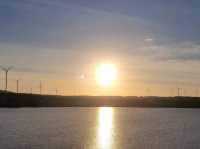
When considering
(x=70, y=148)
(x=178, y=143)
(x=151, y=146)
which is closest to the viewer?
(x=70, y=148)

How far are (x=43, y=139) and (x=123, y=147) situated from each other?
2033 centimetres

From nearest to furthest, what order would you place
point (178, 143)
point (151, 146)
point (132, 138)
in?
point (151, 146) < point (178, 143) < point (132, 138)

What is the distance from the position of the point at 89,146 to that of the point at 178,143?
22236 millimetres

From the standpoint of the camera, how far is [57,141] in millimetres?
116312

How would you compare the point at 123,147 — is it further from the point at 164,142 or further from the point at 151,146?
the point at 164,142

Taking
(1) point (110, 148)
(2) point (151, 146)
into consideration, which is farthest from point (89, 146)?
(2) point (151, 146)

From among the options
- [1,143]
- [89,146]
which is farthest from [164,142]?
[1,143]

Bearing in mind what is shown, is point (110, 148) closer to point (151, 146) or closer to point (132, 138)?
point (151, 146)

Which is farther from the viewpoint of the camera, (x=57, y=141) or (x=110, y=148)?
(x=57, y=141)

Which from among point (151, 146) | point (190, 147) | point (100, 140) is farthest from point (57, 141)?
point (190, 147)

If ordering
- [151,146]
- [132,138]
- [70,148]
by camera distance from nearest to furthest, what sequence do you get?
1. [70,148]
2. [151,146]
3. [132,138]

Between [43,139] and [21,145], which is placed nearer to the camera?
[21,145]

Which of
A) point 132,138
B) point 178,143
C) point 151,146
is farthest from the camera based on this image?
point 132,138

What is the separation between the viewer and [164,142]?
393 feet
